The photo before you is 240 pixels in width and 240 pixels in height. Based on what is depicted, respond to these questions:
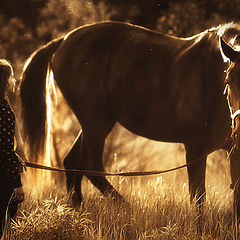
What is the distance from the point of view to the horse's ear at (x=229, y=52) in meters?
2.02

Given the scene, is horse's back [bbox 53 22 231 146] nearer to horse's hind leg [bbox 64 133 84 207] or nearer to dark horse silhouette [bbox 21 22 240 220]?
dark horse silhouette [bbox 21 22 240 220]

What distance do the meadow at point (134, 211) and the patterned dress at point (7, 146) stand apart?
0.98 ft

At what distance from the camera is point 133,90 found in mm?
2402

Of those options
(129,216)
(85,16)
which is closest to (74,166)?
(129,216)

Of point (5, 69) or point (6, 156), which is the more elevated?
point (5, 69)

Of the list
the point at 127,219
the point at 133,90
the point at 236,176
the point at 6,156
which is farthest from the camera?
the point at 133,90

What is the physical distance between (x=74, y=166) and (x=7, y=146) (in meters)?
0.60

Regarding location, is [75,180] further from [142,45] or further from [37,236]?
[142,45]

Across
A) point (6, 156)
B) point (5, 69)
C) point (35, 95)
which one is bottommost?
point (6, 156)

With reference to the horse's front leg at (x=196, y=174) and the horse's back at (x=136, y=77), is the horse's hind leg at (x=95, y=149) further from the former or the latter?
the horse's front leg at (x=196, y=174)

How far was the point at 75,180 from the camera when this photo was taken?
96.2 inches

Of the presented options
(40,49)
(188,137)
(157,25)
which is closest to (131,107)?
(188,137)

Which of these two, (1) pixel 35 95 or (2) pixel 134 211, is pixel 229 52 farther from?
(1) pixel 35 95

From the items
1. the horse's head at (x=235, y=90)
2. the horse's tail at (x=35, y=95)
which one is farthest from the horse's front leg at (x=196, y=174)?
the horse's tail at (x=35, y=95)
